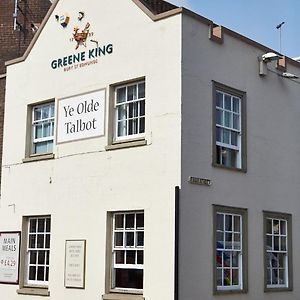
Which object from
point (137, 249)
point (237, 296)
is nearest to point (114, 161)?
point (137, 249)

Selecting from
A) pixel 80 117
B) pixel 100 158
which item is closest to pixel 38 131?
pixel 80 117

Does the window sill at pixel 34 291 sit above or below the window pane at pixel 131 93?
below

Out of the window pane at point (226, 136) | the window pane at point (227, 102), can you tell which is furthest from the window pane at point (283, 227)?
the window pane at point (227, 102)

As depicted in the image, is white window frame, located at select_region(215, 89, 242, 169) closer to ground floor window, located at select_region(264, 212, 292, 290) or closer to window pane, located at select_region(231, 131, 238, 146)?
window pane, located at select_region(231, 131, 238, 146)

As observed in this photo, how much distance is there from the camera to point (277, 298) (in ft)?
53.1

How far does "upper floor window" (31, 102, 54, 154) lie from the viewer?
17.6 meters

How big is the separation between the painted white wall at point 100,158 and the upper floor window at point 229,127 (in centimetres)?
154

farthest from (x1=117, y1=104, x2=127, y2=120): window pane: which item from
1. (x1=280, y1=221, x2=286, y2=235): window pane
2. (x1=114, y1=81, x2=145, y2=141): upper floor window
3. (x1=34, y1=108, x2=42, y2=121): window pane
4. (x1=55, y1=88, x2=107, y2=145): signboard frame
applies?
(x1=280, y1=221, x2=286, y2=235): window pane

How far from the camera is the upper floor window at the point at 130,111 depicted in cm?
1550

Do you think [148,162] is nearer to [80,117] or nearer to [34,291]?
[80,117]

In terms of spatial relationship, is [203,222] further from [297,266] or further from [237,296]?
[297,266]

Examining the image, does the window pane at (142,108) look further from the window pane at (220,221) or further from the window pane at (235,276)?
the window pane at (235,276)

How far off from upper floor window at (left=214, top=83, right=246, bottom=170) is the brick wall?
11.0 m

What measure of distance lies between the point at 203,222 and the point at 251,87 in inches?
161
